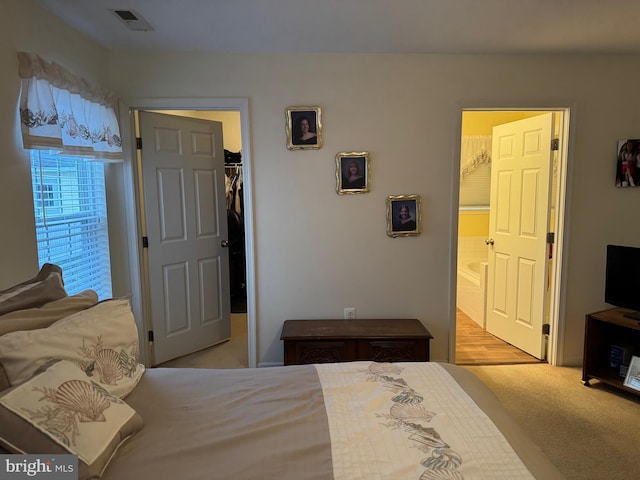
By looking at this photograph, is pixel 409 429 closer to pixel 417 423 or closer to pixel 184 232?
pixel 417 423

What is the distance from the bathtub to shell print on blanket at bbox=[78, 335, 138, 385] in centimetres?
357

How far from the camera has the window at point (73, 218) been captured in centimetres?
218

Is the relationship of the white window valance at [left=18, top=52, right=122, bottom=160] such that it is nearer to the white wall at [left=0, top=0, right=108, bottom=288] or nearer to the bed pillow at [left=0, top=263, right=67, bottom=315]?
the white wall at [left=0, top=0, right=108, bottom=288]

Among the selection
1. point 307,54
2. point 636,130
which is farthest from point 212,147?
point 636,130

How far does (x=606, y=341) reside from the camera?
10.1 feet

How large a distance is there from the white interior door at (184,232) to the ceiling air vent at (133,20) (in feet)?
2.48

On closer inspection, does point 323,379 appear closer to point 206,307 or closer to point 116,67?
point 206,307

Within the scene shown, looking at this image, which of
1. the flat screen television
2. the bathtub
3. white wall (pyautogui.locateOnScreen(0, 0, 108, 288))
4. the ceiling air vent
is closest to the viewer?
white wall (pyautogui.locateOnScreen(0, 0, 108, 288))

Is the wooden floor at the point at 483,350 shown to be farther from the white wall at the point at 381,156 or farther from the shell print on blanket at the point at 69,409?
the shell print on blanket at the point at 69,409

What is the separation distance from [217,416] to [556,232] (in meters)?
2.98

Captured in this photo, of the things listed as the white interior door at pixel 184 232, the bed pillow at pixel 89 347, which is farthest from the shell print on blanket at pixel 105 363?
the white interior door at pixel 184 232

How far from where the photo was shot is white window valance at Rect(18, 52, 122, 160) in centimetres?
195

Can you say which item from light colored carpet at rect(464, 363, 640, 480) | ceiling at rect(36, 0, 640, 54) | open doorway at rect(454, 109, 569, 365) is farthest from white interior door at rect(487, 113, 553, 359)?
ceiling at rect(36, 0, 640, 54)

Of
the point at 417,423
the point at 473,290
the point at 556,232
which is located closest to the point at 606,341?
the point at 556,232
